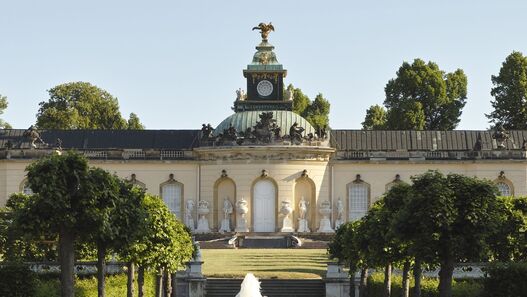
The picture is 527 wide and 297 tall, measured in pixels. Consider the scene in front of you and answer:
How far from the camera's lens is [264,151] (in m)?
75.6

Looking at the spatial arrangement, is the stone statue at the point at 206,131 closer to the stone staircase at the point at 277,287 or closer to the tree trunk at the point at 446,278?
the stone staircase at the point at 277,287

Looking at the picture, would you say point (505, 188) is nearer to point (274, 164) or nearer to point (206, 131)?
point (274, 164)

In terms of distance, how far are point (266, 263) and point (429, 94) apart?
1323 inches

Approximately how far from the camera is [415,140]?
261ft

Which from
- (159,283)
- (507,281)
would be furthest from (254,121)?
(507,281)

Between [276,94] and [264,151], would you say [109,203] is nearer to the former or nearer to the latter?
[264,151]

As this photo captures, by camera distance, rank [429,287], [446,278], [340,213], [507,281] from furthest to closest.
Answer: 1. [340,213]
2. [429,287]
3. [507,281]
4. [446,278]

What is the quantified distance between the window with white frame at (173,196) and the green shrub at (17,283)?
34914 mm

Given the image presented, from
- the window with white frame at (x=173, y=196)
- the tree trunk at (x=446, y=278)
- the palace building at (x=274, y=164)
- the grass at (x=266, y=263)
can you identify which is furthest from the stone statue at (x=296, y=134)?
the tree trunk at (x=446, y=278)

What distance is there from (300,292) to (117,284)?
25.4 ft

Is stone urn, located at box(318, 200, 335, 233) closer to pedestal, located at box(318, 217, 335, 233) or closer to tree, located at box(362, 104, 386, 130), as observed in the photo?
pedestal, located at box(318, 217, 335, 233)

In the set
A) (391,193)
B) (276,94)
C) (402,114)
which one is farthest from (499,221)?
(402,114)

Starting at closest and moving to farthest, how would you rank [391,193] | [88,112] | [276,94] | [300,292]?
[391,193]
[300,292]
[276,94]
[88,112]

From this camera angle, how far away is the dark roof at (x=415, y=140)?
78938 mm
